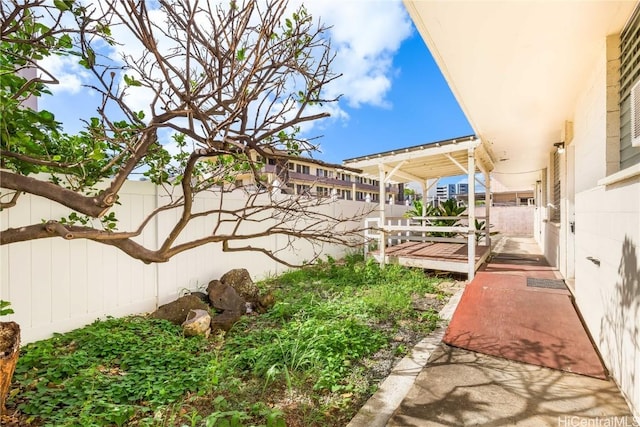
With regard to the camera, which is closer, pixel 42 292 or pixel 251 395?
pixel 251 395

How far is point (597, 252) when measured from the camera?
281cm

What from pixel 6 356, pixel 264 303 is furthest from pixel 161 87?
pixel 264 303

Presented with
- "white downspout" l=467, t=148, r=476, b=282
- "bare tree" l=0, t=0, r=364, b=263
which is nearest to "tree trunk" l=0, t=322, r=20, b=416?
"bare tree" l=0, t=0, r=364, b=263

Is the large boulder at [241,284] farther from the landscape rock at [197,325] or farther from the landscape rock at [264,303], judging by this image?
the landscape rock at [197,325]

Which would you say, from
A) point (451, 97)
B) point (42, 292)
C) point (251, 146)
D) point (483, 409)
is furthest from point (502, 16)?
point (42, 292)

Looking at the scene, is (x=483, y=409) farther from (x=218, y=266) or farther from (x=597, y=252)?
(x=218, y=266)

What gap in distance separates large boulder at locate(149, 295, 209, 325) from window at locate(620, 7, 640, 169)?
15.5 feet

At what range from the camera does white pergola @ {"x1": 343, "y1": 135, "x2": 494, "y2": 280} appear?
5633mm

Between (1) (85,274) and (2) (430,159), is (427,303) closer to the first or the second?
(2) (430,159)

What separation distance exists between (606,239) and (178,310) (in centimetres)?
462

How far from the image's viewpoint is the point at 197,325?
3.35 meters

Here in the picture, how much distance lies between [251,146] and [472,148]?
515cm

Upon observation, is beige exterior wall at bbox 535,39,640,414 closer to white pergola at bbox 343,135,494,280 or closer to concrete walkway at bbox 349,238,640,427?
concrete walkway at bbox 349,238,640,427

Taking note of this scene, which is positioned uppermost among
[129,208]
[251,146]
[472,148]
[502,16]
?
[502,16]
